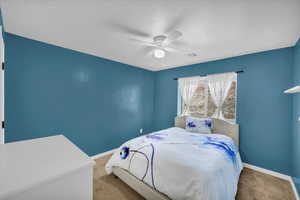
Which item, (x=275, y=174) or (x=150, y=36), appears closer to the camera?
(x=150, y=36)

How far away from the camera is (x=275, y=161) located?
2375 millimetres

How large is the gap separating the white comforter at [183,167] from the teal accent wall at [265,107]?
1057 millimetres

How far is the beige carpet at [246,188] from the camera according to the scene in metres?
Result: 1.84

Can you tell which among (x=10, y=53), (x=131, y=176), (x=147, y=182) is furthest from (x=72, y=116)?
(x=147, y=182)

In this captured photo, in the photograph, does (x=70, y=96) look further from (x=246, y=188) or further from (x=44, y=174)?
(x=246, y=188)

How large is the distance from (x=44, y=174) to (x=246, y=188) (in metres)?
2.71

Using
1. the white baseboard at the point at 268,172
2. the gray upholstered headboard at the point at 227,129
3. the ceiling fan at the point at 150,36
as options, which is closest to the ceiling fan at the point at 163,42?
the ceiling fan at the point at 150,36

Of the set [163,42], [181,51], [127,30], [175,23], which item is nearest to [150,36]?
[163,42]

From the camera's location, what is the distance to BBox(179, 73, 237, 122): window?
9.63ft

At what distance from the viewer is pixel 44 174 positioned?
592mm

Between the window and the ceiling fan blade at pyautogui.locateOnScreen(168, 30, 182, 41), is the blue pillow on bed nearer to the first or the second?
the window

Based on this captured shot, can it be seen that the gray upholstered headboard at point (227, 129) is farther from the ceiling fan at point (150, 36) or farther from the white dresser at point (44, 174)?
the white dresser at point (44, 174)

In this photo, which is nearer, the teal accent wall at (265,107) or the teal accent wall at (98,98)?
the teal accent wall at (98,98)

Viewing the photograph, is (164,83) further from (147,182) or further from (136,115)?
(147,182)
